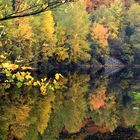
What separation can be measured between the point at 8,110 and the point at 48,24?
32.1 meters

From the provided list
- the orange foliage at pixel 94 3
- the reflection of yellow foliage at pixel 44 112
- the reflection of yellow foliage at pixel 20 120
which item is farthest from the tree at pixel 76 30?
the reflection of yellow foliage at pixel 20 120

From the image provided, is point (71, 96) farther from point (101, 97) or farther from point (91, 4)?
point (91, 4)

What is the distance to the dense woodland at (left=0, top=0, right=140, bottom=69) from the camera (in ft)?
177

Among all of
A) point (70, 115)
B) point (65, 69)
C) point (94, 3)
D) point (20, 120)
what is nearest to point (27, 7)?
point (20, 120)

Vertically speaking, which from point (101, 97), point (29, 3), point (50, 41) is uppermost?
point (29, 3)

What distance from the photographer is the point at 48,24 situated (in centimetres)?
5900

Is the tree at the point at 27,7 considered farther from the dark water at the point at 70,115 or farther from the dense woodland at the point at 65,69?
the dark water at the point at 70,115

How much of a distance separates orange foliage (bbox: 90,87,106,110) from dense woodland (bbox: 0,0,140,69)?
356 inches

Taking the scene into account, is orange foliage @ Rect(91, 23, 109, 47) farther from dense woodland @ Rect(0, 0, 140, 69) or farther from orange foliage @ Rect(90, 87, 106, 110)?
orange foliage @ Rect(90, 87, 106, 110)

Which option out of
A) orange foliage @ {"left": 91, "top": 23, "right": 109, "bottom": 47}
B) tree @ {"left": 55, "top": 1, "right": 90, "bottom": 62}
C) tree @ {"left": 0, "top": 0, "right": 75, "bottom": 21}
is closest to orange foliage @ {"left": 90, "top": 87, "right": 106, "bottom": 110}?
tree @ {"left": 55, "top": 1, "right": 90, "bottom": 62}

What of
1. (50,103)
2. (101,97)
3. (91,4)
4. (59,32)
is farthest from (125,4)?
(50,103)

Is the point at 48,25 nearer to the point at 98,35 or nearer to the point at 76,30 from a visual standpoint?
the point at 76,30

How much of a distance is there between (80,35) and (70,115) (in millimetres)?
37870

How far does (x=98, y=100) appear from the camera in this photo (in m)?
36.6
